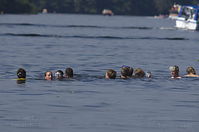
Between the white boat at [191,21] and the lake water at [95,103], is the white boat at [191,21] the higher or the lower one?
the higher one

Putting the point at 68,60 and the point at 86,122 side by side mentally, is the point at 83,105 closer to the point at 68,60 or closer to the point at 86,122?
the point at 86,122

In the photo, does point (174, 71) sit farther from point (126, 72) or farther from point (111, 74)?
point (111, 74)

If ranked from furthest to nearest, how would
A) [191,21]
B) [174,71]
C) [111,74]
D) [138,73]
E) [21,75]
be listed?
1. [191,21]
2. [138,73]
3. [174,71]
4. [111,74]
5. [21,75]

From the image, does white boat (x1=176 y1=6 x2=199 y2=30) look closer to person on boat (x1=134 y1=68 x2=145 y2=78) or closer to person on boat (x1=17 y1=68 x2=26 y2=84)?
person on boat (x1=134 y1=68 x2=145 y2=78)

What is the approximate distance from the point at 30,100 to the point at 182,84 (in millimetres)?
9303

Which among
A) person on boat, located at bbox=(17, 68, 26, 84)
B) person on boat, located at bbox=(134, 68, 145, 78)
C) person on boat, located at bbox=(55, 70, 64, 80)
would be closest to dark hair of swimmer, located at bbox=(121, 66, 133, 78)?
person on boat, located at bbox=(134, 68, 145, 78)

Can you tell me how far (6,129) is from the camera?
21594mm

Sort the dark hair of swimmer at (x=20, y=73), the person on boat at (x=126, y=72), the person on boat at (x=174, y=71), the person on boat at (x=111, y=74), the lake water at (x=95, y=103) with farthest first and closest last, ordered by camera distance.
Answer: the person on boat at (x=174, y=71) → the person on boat at (x=126, y=72) → the person on boat at (x=111, y=74) → the dark hair of swimmer at (x=20, y=73) → the lake water at (x=95, y=103)

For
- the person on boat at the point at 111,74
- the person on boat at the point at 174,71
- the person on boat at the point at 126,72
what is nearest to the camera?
the person on boat at the point at 111,74

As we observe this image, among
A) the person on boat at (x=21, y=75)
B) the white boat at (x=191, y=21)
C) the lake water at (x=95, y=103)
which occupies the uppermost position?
the white boat at (x=191, y=21)

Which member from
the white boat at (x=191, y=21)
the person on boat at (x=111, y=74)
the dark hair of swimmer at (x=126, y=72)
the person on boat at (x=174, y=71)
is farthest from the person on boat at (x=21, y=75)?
the white boat at (x=191, y=21)

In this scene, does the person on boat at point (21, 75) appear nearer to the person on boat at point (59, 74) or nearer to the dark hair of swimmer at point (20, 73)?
the dark hair of swimmer at point (20, 73)

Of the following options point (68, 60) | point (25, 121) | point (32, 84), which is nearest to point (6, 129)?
point (25, 121)

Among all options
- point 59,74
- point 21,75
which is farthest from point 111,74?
point 21,75
